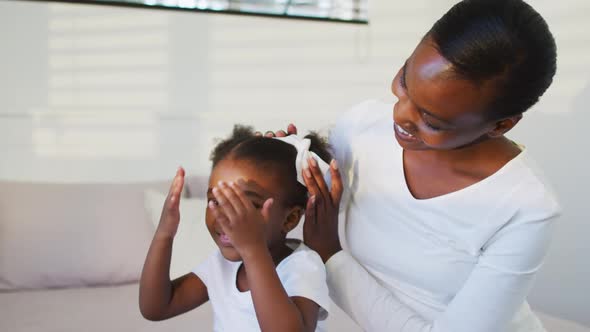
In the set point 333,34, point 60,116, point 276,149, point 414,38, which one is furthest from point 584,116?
point 60,116

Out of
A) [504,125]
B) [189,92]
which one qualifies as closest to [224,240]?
[504,125]

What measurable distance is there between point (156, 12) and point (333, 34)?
0.75 m

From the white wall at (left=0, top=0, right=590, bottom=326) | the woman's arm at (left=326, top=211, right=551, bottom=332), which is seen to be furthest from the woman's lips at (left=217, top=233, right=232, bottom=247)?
the white wall at (left=0, top=0, right=590, bottom=326)

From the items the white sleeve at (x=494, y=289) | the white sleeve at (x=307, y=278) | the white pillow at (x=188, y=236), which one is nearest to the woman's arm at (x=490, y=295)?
the white sleeve at (x=494, y=289)

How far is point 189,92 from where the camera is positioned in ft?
8.36

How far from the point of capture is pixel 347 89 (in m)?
2.77

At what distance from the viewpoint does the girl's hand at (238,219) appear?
93cm

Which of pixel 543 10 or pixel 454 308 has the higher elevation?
pixel 543 10

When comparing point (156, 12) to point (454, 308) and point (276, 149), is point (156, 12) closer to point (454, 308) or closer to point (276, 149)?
point (276, 149)

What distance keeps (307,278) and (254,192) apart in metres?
0.17

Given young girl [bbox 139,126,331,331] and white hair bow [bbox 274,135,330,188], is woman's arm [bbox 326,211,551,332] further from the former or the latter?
white hair bow [bbox 274,135,330,188]

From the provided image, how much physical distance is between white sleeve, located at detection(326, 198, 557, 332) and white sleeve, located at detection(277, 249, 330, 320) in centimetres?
11

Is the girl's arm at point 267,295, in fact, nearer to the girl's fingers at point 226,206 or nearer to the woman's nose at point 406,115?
the girl's fingers at point 226,206

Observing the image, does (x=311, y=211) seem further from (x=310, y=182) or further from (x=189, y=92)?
(x=189, y=92)
